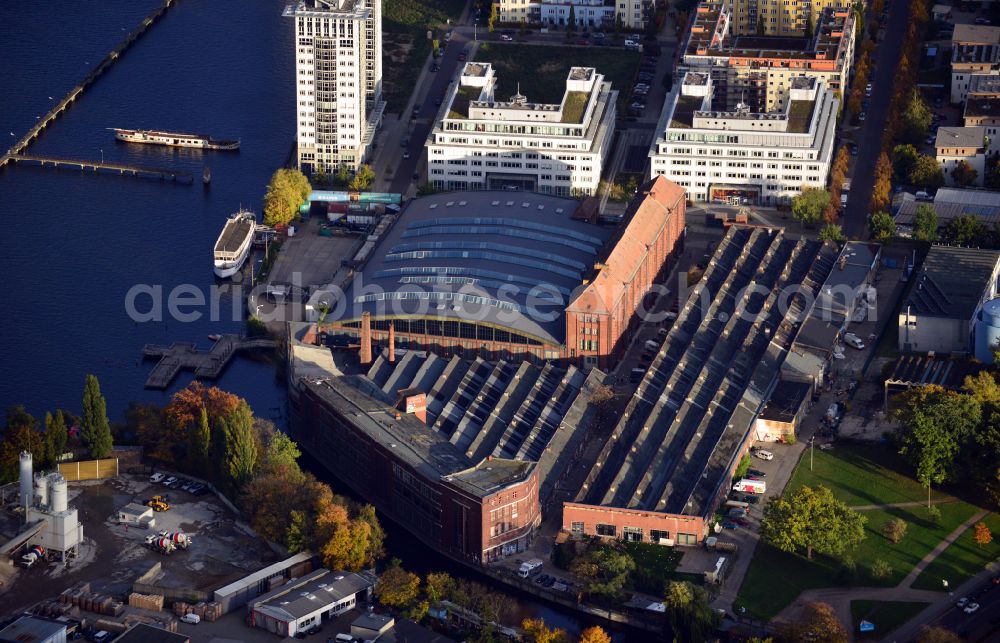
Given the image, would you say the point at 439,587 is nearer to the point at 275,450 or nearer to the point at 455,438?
the point at 455,438

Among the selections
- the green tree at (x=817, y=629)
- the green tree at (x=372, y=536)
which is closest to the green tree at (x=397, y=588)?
the green tree at (x=372, y=536)

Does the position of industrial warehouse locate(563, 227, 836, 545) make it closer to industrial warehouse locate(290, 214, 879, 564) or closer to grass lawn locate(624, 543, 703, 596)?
industrial warehouse locate(290, 214, 879, 564)

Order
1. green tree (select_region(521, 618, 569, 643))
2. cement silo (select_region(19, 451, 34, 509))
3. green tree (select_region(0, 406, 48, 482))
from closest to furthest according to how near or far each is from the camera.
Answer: green tree (select_region(521, 618, 569, 643))
cement silo (select_region(19, 451, 34, 509))
green tree (select_region(0, 406, 48, 482))

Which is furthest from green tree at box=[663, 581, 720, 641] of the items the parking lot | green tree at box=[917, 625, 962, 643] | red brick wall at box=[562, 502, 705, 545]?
the parking lot

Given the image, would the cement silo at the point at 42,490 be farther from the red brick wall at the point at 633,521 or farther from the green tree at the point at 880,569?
the green tree at the point at 880,569

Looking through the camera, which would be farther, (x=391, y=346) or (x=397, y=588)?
A: (x=391, y=346)

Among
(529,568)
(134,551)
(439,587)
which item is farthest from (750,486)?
(134,551)

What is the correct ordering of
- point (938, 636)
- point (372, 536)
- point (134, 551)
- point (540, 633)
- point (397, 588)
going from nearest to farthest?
1. point (938, 636)
2. point (540, 633)
3. point (397, 588)
4. point (372, 536)
5. point (134, 551)
